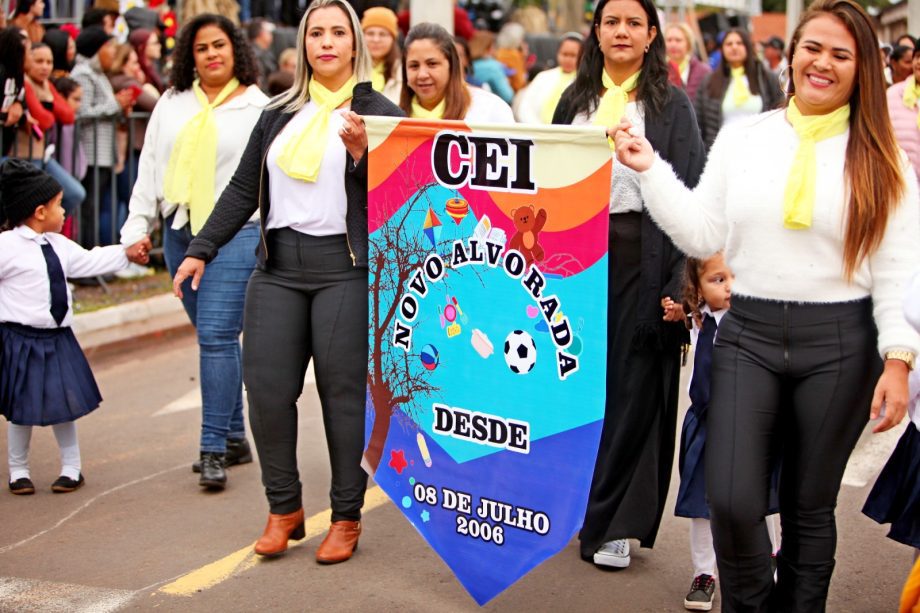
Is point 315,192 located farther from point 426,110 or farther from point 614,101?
point 426,110

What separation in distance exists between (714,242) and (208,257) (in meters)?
2.14

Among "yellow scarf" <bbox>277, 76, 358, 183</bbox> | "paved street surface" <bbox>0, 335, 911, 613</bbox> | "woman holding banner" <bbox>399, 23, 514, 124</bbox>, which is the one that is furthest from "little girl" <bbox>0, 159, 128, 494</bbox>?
"woman holding banner" <bbox>399, 23, 514, 124</bbox>

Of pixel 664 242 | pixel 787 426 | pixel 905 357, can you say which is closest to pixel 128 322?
pixel 664 242

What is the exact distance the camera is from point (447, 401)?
14.8 feet

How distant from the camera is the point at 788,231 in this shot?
388cm

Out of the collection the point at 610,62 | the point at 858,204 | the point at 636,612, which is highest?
the point at 610,62

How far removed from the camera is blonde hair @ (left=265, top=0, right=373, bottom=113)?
17.0 feet

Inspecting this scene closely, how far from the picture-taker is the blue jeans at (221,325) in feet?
20.4

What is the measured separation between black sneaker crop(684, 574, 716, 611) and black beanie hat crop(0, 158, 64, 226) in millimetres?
3479

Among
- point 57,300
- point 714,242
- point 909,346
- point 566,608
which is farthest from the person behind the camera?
point 57,300

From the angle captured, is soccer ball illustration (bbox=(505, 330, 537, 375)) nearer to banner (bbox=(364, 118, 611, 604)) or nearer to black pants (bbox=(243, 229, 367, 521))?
banner (bbox=(364, 118, 611, 604))

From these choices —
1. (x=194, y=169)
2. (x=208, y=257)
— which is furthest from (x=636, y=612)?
(x=194, y=169)

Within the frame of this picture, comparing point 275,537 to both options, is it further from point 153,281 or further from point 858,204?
point 153,281

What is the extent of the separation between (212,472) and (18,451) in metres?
0.91
